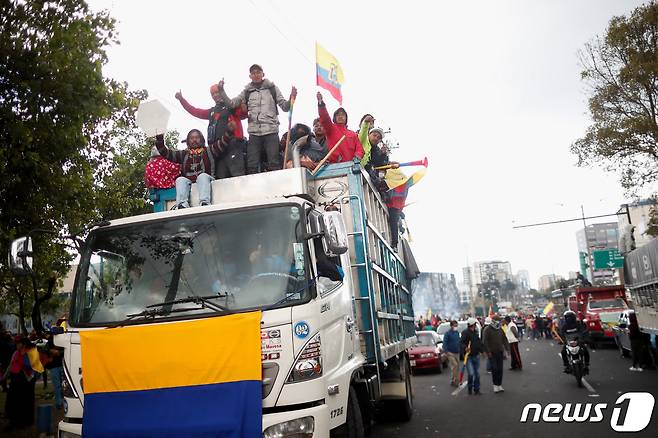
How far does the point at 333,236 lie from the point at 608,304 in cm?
2414

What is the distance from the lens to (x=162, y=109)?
6.59 m

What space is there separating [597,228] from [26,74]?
583ft

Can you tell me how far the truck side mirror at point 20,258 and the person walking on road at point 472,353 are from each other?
10674 millimetres

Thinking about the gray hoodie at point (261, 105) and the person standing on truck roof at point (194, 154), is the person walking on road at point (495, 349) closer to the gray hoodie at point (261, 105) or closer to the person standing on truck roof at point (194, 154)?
the gray hoodie at point (261, 105)

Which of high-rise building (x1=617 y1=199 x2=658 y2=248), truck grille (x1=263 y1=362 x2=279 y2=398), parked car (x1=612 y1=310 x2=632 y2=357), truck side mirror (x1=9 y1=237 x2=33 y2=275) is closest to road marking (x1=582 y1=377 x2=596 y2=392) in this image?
parked car (x1=612 y1=310 x2=632 y2=357)

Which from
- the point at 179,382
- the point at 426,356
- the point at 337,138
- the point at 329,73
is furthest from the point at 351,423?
the point at 426,356

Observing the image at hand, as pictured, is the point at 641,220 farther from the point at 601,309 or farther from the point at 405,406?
the point at 405,406

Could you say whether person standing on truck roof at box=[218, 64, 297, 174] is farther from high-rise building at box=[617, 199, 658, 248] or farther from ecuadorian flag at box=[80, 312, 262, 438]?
high-rise building at box=[617, 199, 658, 248]

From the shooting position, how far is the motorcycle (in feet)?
41.4

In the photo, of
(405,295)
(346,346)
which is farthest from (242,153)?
(405,295)

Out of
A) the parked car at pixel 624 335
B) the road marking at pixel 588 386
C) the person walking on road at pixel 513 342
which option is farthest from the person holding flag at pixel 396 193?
the parked car at pixel 624 335

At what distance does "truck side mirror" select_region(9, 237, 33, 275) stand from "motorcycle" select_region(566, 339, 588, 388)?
1158 centimetres

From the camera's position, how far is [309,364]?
4.29 metres

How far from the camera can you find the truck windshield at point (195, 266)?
14.8 feet
